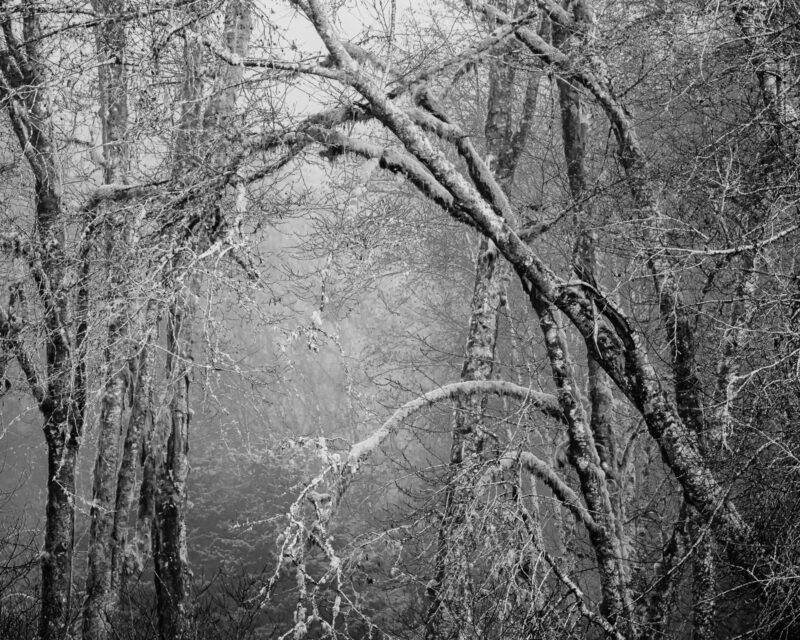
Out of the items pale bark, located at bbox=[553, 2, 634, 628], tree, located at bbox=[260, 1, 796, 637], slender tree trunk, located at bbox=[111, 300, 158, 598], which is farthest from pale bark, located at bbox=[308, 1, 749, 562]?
slender tree trunk, located at bbox=[111, 300, 158, 598]

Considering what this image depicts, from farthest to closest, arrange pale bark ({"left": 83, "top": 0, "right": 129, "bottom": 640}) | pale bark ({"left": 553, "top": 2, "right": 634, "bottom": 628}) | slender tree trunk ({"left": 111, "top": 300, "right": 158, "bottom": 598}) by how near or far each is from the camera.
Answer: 1. slender tree trunk ({"left": 111, "top": 300, "right": 158, "bottom": 598})
2. pale bark ({"left": 553, "top": 2, "right": 634, "bottom": 628})
3. pale bark ({"left": 83, "top": 0, "right": 129, "bottom": 640})

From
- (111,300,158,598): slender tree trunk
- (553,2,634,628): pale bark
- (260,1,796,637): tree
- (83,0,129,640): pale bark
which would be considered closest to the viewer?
(260,1,796,637): tree

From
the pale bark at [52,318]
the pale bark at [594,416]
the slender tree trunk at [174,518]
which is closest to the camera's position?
the pale bark at [594,416]

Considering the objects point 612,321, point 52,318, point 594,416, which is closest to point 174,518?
point 52,318

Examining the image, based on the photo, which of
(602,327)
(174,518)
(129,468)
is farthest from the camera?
(129,468)

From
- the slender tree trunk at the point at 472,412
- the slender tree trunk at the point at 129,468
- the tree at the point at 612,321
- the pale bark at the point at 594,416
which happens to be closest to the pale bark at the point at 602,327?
the tree at the point at 612,321

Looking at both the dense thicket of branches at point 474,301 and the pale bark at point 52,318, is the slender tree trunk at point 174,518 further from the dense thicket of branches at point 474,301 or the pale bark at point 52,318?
the pale bark at point 52,318

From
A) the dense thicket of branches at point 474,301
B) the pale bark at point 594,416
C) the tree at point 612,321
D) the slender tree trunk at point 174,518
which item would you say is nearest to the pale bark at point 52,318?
the dense thicket of branches at point 474,301

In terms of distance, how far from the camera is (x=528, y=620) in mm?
4430

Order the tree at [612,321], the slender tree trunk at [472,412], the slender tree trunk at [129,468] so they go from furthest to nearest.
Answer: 1. the slender tree trunk at [129,468]
2. the tree at [612,321]
3. the slender tree trunk at [472,412]

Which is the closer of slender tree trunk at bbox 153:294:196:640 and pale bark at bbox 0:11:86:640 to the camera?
pale bark at bbox 0:11:86:640

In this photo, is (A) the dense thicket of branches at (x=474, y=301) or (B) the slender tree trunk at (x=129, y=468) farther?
(B) the slender tree trunk at (x=129, y=468)

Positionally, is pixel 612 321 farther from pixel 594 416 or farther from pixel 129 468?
pixel 129 468

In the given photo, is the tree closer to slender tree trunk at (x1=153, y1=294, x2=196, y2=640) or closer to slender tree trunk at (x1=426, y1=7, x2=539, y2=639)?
slender tree trunk at (x1=426, y1=7, x2=539, y2=639)
